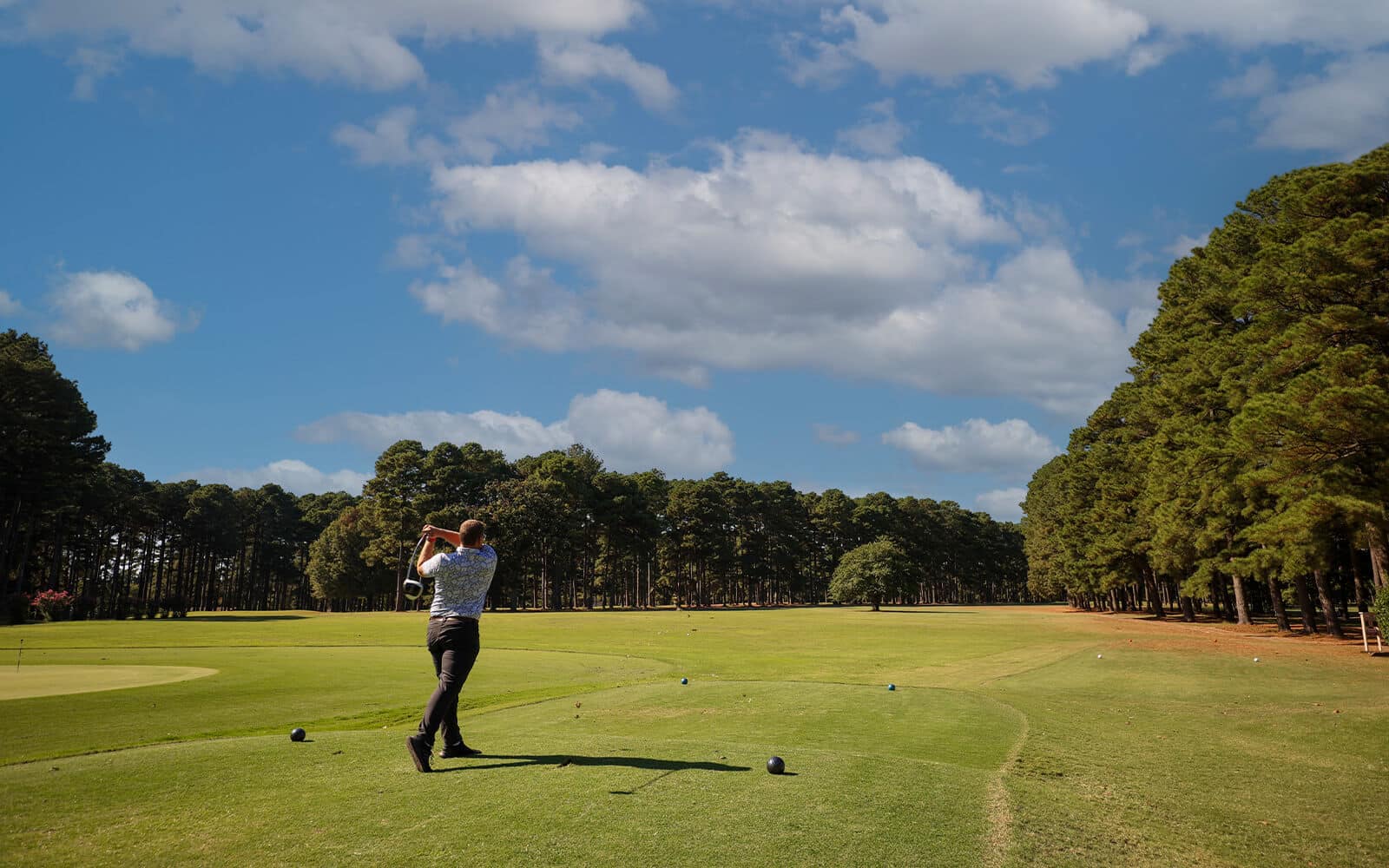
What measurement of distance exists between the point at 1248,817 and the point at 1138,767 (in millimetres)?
2216

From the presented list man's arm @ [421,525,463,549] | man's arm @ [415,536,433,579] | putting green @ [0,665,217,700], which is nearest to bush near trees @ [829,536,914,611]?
putting green @ [0,665,217,700]

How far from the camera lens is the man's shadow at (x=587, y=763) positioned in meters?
7.47

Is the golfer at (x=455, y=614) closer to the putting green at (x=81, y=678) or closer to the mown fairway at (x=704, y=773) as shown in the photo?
the mown fairway at (x=704, y=773)

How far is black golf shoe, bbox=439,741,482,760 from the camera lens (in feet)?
26.1

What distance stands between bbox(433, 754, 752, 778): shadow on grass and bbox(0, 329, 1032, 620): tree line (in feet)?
205

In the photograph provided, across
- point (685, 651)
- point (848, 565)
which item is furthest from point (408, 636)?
point (848, 565)

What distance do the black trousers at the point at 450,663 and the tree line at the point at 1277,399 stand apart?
28164mm

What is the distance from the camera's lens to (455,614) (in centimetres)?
836

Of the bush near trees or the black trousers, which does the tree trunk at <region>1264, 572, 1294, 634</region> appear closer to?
the bush near trees

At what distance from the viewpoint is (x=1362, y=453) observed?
2742cm

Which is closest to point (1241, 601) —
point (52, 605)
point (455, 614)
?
point (455, 614)

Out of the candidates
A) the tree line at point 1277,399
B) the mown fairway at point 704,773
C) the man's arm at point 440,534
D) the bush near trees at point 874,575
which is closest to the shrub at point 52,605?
the mown fairway at point 704,773

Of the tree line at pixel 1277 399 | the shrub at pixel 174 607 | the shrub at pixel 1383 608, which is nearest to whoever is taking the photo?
the shrub at pixel 1383 608

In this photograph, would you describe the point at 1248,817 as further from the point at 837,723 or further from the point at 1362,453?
the point at 1362,453
